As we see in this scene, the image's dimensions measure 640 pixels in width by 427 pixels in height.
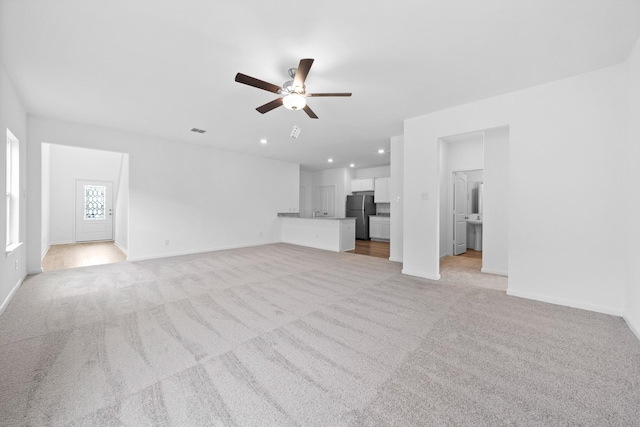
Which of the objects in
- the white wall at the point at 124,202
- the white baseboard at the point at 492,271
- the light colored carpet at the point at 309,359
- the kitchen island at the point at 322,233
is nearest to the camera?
the light colored carpet at the point at 309,359

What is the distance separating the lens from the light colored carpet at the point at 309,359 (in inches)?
53.5

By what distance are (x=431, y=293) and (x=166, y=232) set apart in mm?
5522

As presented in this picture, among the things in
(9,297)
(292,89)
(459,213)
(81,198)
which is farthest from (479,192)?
(81,198)

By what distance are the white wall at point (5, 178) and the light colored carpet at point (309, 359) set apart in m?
0.30

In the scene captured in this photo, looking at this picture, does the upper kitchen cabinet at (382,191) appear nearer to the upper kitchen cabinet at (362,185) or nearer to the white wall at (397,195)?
the upper kitchen cabinet at (362,185)

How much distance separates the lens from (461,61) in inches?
99.3

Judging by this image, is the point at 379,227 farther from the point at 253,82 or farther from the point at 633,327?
the point at 253,82

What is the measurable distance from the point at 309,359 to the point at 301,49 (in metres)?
2.69

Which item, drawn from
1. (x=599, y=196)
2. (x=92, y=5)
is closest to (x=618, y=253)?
(x=599, y=196)

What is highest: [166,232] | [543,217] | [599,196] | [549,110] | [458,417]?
[549,110]

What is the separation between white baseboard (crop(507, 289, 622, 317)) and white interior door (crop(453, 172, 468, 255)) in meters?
3.00

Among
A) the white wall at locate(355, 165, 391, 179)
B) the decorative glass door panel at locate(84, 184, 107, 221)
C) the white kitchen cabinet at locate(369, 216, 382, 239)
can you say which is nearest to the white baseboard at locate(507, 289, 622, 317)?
the white kitchen cabinet at locate(369, 216, 382, 239)

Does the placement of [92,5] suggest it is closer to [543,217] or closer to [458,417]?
[458,417]

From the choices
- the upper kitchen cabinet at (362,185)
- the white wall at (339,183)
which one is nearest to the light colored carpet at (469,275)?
the upper kitchen cabinet at (362,185)
